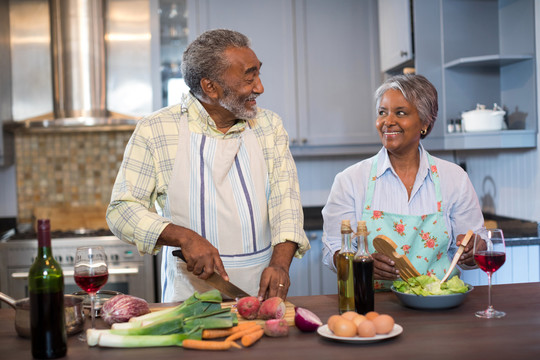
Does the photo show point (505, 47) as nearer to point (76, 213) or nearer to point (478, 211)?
point (478, 211)

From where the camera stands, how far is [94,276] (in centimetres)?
139

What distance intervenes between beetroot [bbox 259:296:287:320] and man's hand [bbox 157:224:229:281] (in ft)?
0.61

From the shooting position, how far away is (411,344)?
1.30 meters

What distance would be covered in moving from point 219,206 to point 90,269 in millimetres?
674

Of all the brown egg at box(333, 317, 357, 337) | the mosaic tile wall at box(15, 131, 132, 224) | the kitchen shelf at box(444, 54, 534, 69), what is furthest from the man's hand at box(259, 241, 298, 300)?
the mosaic tile wall at box(15, 131, 132, 224)

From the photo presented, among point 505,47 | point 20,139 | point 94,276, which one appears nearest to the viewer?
point 94,276

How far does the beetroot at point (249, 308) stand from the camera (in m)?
1.49

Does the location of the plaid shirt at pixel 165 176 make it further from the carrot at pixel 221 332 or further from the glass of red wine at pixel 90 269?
the carrot at pixel 221 332

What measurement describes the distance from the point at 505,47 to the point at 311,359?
266 cm

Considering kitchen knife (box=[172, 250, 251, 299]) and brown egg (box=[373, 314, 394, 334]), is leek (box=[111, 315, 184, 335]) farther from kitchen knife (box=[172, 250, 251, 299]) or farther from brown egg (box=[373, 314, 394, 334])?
brown egg (box=[373, 314, 394, 334])

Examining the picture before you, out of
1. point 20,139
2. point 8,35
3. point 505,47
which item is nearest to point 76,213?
point 20,139

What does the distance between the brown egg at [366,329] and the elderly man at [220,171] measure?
589 millimetres

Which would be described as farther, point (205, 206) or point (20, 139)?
point (20, 139)

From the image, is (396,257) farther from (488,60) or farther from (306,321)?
(488,60)
